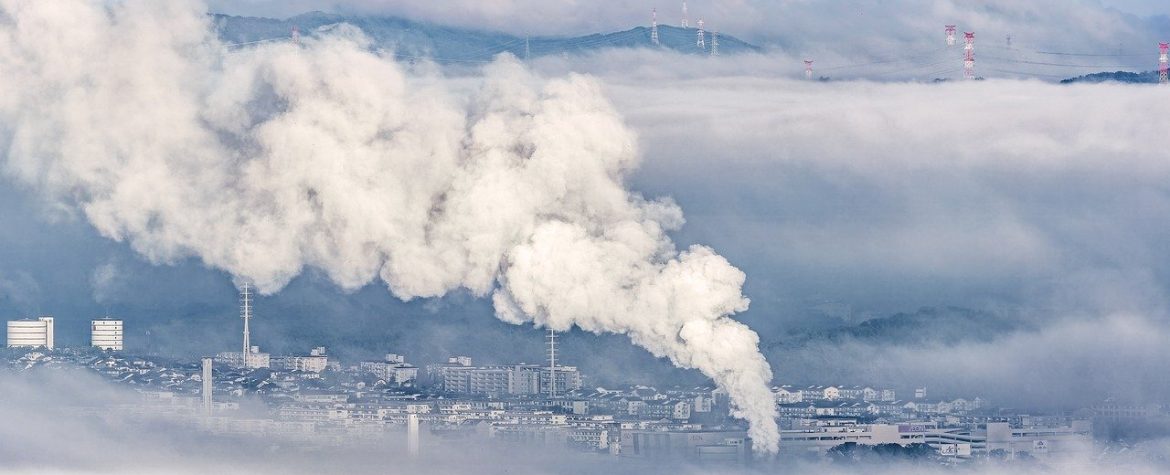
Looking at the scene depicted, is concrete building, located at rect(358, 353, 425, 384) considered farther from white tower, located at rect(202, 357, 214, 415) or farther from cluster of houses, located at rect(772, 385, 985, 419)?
cluster of houses, located at rect(772, 385, 985, 419)

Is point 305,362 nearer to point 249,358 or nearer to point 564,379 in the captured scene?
point 249,358

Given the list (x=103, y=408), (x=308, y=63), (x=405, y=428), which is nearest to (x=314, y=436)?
(x=405, y=428)

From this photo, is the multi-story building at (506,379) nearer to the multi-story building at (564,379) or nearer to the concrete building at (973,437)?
the multi-story building at (564,379)

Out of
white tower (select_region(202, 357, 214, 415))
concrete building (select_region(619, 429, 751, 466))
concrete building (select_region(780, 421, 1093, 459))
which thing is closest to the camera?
concrete building (select_region(619, 429, 751, 466))

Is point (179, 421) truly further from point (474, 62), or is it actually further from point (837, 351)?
point (837, 351)

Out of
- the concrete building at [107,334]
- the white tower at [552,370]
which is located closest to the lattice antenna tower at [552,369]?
the white tower at [552,370]

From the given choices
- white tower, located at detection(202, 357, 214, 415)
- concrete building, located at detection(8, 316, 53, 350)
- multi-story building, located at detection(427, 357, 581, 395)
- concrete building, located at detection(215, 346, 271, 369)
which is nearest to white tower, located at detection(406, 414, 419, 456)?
multi-story building, located at detection(427, 357, 581, 395)
